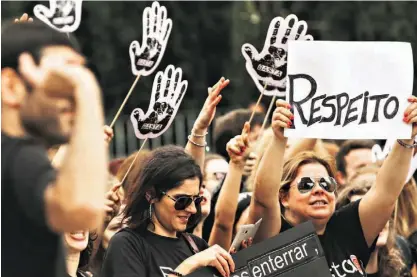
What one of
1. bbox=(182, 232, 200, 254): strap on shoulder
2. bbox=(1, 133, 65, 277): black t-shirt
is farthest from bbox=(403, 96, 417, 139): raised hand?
bbox=(1, 133, 65, 277): black t-shirt

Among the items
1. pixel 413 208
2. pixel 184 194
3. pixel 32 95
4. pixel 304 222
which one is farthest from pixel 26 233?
pixel 413 208

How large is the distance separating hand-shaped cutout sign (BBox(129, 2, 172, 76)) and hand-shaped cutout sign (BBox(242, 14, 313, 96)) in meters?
0.45

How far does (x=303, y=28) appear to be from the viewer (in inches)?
216

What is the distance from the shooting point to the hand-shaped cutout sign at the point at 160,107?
17.6 ft

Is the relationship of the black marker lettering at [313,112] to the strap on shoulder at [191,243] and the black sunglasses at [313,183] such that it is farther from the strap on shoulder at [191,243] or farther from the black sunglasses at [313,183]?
the strap on shoulder at [191,243]

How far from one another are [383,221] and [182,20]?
10.1 metres

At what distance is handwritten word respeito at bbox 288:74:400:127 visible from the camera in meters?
4.98

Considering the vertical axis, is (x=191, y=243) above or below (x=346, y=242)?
above

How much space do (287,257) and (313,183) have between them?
0.63m

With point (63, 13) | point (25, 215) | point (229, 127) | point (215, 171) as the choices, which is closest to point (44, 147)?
point (25, 215)

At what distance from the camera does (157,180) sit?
4.49 metres

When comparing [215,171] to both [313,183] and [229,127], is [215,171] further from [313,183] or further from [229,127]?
[313,183]

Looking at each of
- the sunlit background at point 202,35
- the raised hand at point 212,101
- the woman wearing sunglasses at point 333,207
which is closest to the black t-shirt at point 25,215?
the woman wearing sunglasses at point 333,207

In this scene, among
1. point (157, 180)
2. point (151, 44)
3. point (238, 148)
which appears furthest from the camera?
point (151, 44)
